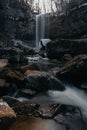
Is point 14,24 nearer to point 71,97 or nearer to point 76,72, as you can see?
point 76,72

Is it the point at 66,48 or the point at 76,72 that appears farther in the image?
the point at 66,48

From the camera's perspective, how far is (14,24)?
34.1 m

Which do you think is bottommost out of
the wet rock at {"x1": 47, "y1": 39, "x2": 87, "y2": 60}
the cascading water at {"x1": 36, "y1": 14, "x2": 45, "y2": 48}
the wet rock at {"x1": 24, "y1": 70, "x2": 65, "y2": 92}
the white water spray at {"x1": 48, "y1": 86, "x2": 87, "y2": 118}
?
the white water spray at {"x1": 48, "y1": 86, "x2": 87, "y2": 118}

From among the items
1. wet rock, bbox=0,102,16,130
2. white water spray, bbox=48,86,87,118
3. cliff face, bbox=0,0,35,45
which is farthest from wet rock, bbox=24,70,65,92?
cliff face, bbox=0,0,35,45

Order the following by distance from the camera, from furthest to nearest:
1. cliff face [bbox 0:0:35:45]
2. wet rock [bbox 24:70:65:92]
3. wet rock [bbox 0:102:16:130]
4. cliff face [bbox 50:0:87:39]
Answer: cliff face [bbox 0:0:35:45] < cliff face [bbox 50:0:87:39] < wet rock [bbox 24:70:65:92] < wet rock [bbox 0:102:16:130]

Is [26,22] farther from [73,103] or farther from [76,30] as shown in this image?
[73,103]

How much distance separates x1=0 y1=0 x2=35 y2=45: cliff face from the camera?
33125 mm

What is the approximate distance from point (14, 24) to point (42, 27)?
429cm

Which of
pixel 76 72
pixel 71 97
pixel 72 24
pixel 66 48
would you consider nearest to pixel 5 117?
pixel 71 97

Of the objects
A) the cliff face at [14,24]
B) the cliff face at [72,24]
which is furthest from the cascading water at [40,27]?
the cliff face at [72,24]

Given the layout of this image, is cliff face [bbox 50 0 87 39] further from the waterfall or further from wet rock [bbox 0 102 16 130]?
wet rock [bbox 0 102 16 130]

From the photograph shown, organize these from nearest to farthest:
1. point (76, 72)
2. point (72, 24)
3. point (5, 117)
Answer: point (5, 117) < point (76, 72) < point (72, 24)

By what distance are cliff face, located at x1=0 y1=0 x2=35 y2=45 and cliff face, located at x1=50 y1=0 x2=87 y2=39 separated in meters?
3.22

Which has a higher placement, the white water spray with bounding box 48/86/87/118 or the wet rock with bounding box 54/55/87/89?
the wet rock with bounding box 54/55/87/89
